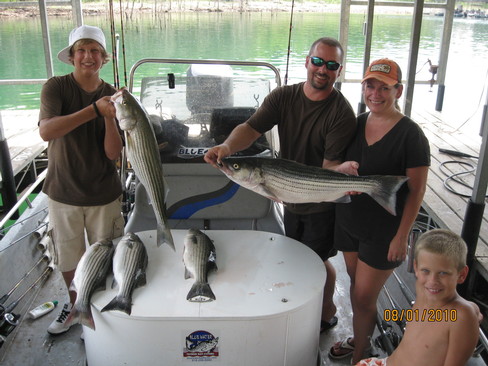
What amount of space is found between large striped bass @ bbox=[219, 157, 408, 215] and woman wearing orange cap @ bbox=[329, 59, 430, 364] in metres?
0.17

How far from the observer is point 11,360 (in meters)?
3.08

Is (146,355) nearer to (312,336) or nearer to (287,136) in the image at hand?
(312,336)

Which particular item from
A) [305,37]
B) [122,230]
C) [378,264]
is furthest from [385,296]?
[305,37]

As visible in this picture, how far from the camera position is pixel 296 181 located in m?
2.43

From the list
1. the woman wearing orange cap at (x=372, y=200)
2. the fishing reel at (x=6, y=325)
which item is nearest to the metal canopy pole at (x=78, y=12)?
the fishing reel at (x=6, y=325)

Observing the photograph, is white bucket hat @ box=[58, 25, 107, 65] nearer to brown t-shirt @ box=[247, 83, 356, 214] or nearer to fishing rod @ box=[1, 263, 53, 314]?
brown t-shirt @ box=[247, 83, 356, 214]

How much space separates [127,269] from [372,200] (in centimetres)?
138

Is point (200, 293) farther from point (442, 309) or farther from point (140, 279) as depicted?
point (442, 309)

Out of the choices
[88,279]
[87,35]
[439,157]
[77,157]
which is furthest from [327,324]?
[439,157]

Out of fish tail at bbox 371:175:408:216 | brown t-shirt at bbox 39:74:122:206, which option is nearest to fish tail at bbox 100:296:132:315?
brown t-shirt at bbox 39:74:122:206

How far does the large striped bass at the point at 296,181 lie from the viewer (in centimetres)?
238

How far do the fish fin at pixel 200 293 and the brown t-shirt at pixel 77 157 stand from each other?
39.4 inches

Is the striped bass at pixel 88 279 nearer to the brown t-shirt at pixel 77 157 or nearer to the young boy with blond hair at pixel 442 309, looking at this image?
the brown t-shirt at pixel 77 157

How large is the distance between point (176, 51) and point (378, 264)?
50.6ft
